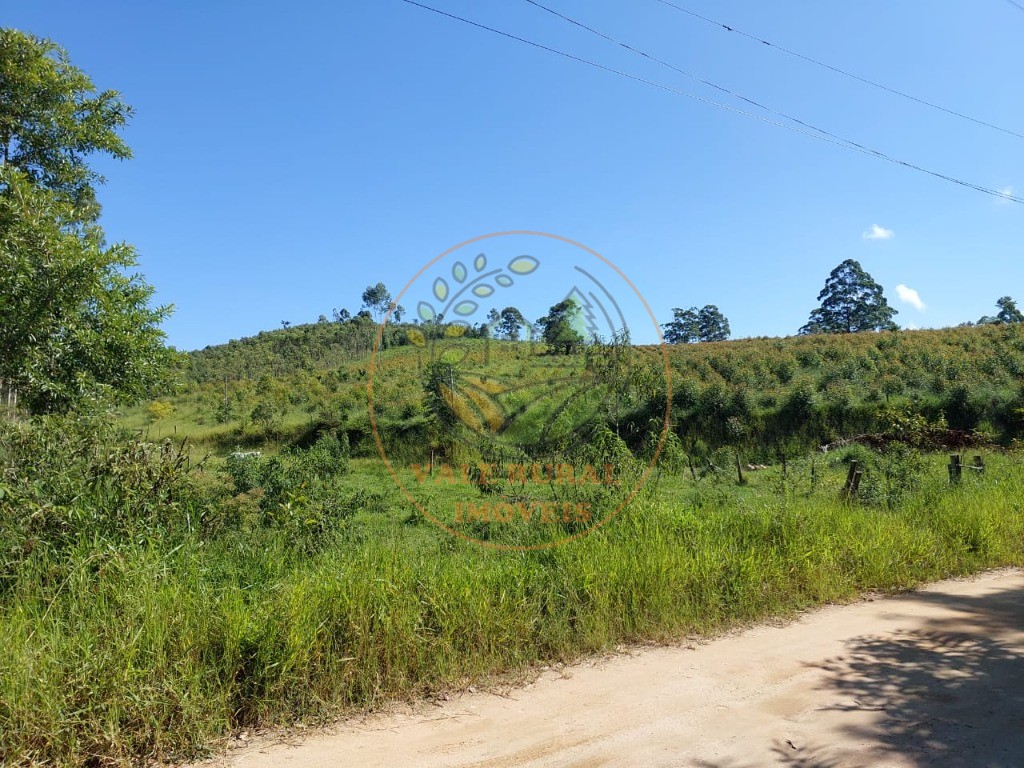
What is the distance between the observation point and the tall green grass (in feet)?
9.02

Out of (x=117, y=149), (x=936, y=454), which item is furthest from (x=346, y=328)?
(x=936, y=454)

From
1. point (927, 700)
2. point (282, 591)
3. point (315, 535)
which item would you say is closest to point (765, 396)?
point (927, 700)

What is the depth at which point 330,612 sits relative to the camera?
3.45 metres

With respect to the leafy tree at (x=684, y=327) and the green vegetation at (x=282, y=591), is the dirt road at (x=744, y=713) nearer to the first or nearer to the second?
the green vegetation at (x=282, y=591)

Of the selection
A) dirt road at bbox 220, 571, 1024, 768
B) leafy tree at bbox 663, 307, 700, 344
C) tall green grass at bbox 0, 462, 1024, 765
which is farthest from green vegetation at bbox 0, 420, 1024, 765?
leafy tree at bbox 663, 307, 700, 344

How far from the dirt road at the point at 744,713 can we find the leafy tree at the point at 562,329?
313cm

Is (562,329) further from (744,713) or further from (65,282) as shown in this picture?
(65,282)

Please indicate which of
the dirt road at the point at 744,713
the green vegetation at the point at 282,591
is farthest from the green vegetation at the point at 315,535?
the dirt road at the point at 744,713

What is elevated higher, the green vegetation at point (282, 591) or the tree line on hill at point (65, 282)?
the tree line on hill at point (65, 282)

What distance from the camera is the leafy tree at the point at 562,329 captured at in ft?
18.9

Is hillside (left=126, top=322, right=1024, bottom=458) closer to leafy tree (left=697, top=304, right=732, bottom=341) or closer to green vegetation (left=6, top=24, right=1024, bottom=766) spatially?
green vegetation (left=6, top=24, right=1024, bottom=766)

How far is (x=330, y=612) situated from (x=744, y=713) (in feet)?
8.07

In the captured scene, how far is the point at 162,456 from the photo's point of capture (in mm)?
4492

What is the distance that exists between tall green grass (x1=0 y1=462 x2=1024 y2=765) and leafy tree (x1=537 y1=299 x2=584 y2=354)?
5.96ft
